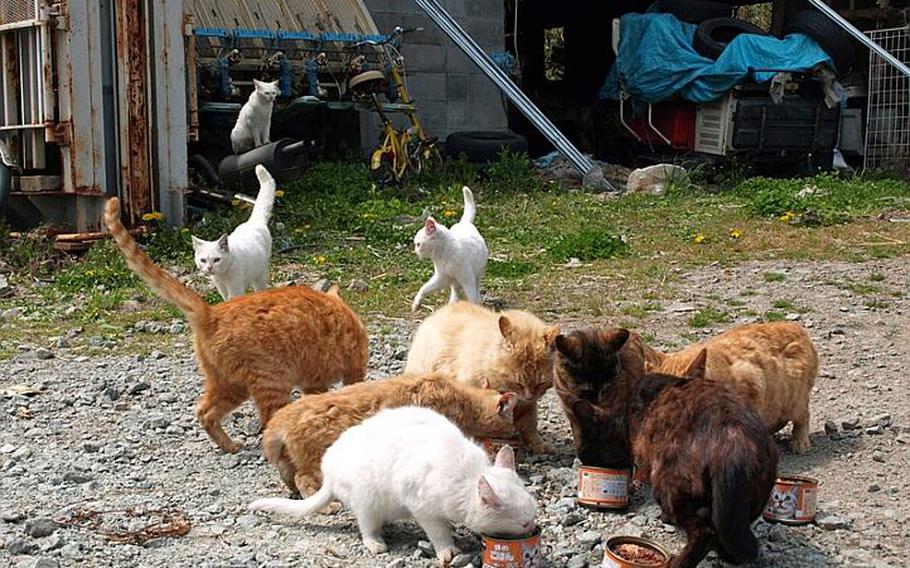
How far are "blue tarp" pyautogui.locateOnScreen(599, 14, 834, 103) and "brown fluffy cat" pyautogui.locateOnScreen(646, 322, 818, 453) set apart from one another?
1139cm

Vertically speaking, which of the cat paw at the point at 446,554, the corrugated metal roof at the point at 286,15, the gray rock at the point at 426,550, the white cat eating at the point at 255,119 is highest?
the corrugated metal roof at the point at 286,15

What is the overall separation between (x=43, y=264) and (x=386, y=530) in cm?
690

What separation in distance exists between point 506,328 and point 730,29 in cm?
1435

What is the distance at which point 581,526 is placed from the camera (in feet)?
15.0

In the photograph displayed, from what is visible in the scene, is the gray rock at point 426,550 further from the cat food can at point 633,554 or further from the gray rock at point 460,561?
the cat food can at point 633,554

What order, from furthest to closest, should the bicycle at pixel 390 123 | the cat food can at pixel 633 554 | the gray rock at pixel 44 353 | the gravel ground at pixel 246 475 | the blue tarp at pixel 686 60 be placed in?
the blue tarp at pixel 686 60 → the bicycle at pixel 390 123 → the gray rock at pixel 44 353 → the gravel ground at pixel 246 475 → the cat food can at pixel 633 554

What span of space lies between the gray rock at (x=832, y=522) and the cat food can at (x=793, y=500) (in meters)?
0.05

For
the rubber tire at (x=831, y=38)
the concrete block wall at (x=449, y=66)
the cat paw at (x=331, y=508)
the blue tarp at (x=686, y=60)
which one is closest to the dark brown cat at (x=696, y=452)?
the cat paw at (x=331, y=508)

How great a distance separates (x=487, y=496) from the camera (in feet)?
13.3

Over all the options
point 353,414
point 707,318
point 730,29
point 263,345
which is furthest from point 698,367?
point 730,29

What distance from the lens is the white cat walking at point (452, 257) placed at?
8336 millimetres

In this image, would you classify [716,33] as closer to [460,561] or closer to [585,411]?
[585,411]

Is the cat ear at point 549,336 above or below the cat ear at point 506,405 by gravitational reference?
above

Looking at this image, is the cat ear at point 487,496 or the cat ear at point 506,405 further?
the cat ear at point 506,405
